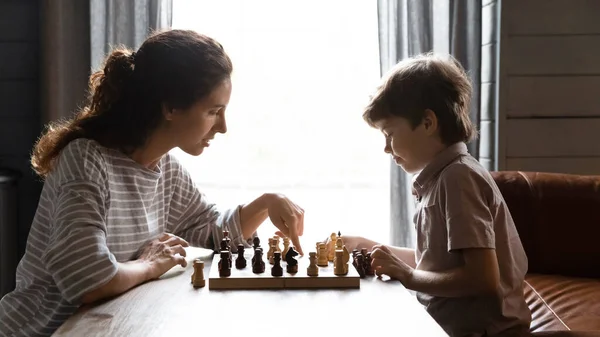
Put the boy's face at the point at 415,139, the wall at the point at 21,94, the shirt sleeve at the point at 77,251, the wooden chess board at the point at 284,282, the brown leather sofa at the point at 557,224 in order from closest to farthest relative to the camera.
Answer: the shirt sleeve at the point at 77,251 → the wooden chess board at the point at 284,282 → the boy's face at the point at 415,139 → the brown leather sofa at the point at 557,224 → the wall at the point at 21,94

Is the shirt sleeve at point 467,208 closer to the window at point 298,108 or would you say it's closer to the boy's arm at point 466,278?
the boy's arm at point 466,278

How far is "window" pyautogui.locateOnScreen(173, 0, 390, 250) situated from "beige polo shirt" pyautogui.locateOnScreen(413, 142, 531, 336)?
1.61 meters

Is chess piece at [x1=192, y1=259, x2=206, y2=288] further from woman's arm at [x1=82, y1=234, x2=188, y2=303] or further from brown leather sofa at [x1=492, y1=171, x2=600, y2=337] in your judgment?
brown leather sofa at [x1=492, y1=171, x2=600, y2=337]

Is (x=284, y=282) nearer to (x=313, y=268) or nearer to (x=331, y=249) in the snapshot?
(x=313, y=268)

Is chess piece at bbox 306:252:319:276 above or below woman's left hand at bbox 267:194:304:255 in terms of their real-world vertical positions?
below

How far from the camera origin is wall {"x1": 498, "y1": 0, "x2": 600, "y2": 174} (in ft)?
11.1

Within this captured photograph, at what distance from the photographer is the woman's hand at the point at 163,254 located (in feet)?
5.76

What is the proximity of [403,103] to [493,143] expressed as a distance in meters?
1.53

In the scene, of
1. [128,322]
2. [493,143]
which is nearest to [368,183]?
[493,143]

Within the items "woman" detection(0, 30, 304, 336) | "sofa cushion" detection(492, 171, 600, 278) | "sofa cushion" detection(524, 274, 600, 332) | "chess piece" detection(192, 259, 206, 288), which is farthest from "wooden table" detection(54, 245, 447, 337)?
"sofa cushion" detection(492, 171, 600, 278)

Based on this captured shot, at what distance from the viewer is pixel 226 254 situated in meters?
1.71

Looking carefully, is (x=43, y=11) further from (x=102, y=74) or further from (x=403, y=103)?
(x=403, y=103)

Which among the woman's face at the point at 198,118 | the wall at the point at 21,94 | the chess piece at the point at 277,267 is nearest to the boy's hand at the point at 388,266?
the chess piece at the point at 277,267

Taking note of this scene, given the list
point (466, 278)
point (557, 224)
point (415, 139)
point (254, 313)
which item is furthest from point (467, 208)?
point (557, 224)
